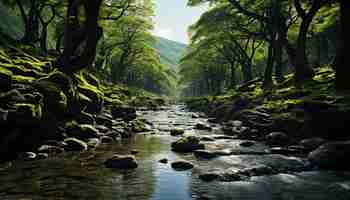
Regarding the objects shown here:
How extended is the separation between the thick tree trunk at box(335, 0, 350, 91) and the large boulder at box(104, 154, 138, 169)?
54.2ft

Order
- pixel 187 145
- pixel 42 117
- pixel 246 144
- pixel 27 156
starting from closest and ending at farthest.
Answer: pixel 27 156, pixel 42 117, pixel 187 145, pixel 246 144

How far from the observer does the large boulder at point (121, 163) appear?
1564 centimetres

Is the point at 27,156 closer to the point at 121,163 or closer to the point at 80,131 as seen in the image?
the point at 121,163

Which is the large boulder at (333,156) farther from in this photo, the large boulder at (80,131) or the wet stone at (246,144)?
the large boulder at (80,131)

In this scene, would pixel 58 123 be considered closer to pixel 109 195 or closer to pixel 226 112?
pixel 109 195

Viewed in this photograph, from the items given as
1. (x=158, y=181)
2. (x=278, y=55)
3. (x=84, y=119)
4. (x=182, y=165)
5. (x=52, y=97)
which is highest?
(x=278, y=55)

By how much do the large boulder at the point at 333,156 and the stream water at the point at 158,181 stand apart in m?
0.66

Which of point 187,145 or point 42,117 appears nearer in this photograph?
point 42,117

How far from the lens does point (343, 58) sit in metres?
24.9

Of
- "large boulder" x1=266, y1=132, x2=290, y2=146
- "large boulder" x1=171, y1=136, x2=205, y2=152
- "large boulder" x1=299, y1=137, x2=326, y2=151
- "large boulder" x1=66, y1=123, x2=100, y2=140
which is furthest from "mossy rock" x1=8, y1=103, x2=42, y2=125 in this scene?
"large boulder" x1=299, y1=137, x2=326, y2=151

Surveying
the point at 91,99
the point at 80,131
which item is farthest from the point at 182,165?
the point at 91,99

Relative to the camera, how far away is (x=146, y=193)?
38.9 feet

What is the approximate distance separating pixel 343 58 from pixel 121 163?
17.7 meters

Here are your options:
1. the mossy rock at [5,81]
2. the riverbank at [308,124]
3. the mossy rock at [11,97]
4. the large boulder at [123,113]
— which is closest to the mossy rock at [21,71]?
the mossy rock at [5,81]
